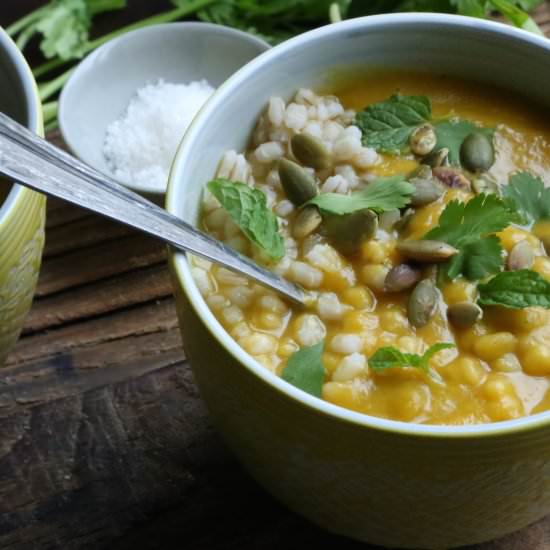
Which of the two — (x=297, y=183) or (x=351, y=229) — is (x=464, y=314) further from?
(x=297, y=183)

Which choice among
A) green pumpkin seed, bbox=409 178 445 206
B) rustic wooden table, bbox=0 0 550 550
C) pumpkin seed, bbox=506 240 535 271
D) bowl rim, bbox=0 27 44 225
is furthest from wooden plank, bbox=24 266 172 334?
pumpkin seed, bbox=506 240 535 271

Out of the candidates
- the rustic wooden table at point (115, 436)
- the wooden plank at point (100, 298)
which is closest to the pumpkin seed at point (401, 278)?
the rustic wooden table at point (115, 436)

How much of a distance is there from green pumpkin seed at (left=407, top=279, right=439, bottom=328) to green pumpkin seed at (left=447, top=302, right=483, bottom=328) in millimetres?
27

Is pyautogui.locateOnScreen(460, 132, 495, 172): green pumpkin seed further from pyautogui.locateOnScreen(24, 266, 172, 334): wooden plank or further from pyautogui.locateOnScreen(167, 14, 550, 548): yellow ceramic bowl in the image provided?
pyautogui.locateOnScreen(24, 266, 172, 334): wooden plank

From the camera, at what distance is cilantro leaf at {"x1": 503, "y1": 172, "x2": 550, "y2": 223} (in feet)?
4.50

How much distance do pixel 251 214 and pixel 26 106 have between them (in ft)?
1.24

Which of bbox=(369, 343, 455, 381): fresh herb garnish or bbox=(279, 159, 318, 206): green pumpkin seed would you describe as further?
bbox=(279, 159, 318, 206): green pumpkin seed

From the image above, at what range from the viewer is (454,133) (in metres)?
1.48

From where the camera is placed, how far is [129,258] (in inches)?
73.7

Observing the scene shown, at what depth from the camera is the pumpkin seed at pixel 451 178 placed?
4.57ft

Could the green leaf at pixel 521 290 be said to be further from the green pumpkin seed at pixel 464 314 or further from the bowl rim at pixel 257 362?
the bowl rim at pixel 257 362

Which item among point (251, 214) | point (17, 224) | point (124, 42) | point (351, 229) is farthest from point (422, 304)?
point (124, 42)

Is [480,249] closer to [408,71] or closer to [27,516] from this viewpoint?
[408,71]

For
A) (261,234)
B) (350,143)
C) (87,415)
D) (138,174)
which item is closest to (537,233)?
(350,143)
